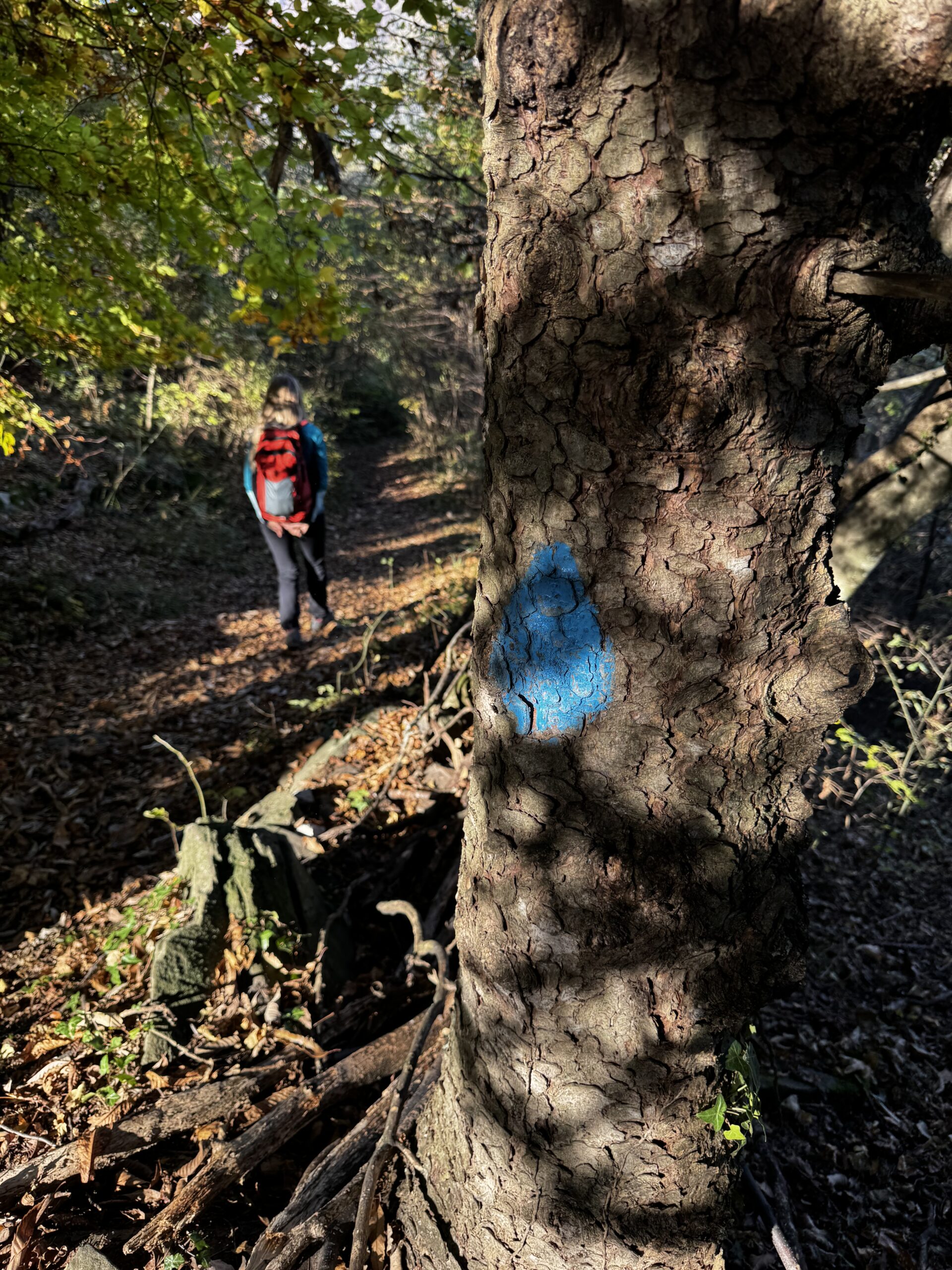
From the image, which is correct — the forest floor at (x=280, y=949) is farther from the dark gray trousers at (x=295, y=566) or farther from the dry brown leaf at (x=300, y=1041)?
the dark gray trousers at (x=295, y=566)

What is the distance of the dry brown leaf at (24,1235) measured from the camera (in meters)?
1.63

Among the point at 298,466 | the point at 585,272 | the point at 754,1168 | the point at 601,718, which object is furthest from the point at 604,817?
the point at 298,466

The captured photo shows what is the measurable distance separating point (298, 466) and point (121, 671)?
9.94 ft

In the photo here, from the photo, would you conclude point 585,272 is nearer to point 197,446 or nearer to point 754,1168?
point 754,1168

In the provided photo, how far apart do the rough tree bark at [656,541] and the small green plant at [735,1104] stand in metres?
0.06

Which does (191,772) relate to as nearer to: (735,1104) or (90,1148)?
(90,1148)

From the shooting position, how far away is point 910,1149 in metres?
2.73

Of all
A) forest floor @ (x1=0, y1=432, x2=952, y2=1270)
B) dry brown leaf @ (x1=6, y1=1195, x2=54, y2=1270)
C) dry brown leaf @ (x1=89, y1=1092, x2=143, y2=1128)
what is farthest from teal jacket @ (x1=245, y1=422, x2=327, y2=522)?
dry brown leaf @ (x1=6, y1=1195, x2=54, y2=1270)

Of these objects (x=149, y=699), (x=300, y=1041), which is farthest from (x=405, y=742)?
(x=149, y=699)

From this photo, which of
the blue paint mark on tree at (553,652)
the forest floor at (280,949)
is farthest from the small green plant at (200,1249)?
the blue paint mark on tree at (553,652)

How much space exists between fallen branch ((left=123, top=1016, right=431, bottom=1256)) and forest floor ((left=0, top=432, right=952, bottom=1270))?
36 mm

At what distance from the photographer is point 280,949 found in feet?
8.87

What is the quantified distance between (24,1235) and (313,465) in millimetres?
4798

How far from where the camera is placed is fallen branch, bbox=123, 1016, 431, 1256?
1.74m
